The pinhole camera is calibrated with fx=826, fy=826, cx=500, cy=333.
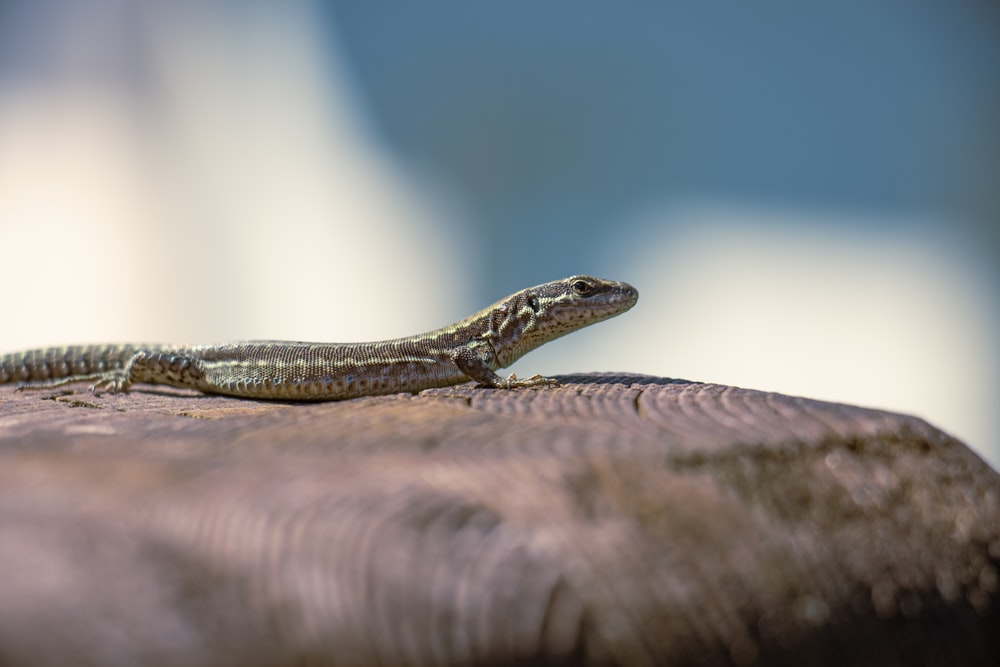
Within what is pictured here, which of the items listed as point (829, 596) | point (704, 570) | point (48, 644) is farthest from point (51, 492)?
point (829, 596)

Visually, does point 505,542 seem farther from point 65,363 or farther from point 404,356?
point 65,363

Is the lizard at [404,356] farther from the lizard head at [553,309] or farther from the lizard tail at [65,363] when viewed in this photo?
the lizard tail at [65,363]

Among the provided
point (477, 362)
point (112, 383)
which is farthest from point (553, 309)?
point (112, 383)

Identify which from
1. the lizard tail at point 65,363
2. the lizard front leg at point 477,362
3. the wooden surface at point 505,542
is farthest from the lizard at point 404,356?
the wooden surface at point 505,542

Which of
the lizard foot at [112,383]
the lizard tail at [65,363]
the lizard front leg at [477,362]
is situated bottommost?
the lizard front leg at [477,362]

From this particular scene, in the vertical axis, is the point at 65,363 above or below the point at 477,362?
above

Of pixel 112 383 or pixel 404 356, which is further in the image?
pixel 112 383

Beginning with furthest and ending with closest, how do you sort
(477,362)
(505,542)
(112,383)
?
(112,383) → (477,362) → (505,542)
